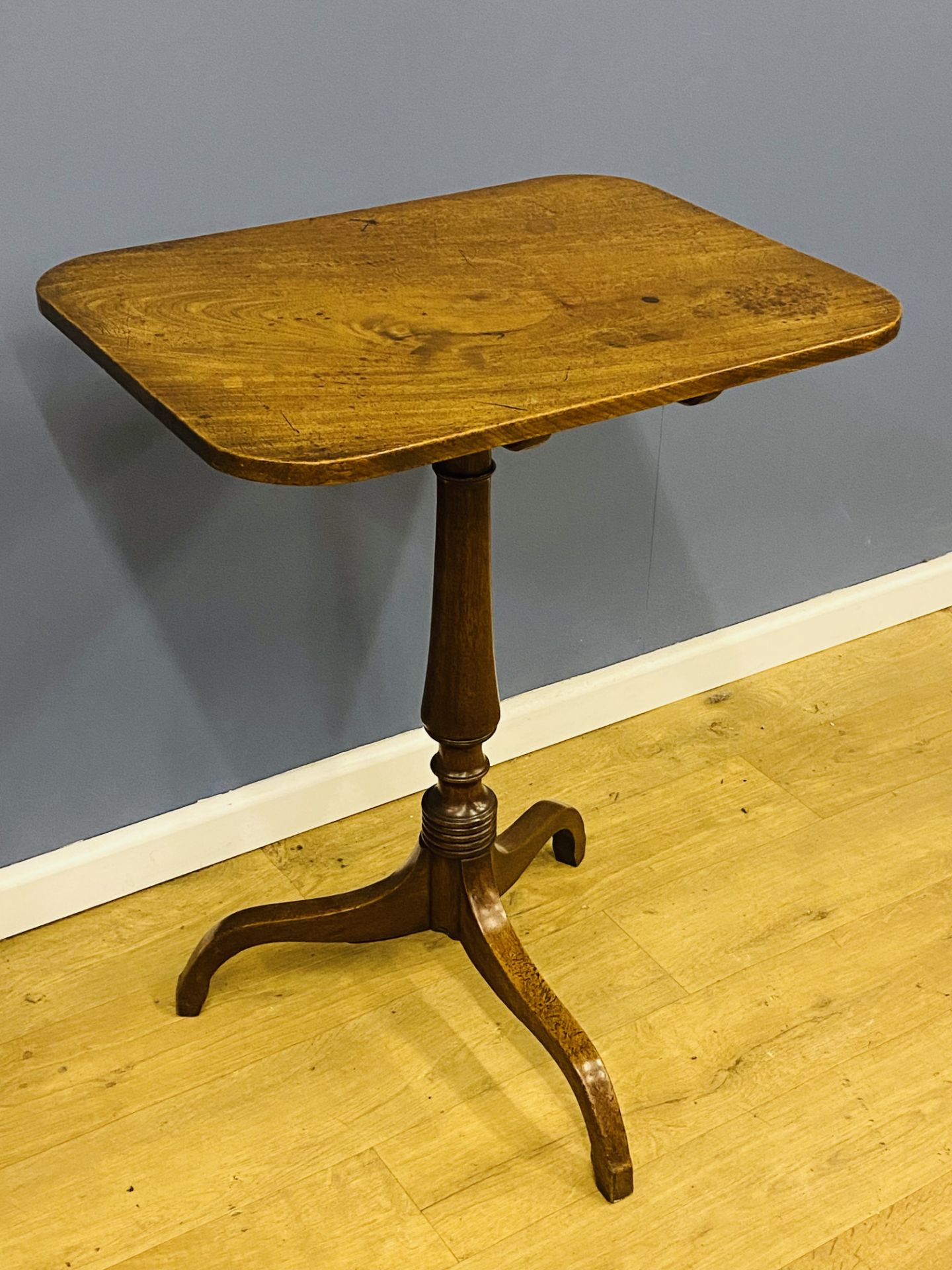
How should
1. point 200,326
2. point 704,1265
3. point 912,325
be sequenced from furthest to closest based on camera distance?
point 912,325 < point 704,1265 < point 200,326

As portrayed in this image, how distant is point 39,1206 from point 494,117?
1300 mm

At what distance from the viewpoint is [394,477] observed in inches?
Answer: 73.3

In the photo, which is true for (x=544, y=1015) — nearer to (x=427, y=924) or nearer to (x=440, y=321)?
(x=427, y=924)

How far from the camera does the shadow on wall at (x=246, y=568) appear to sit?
5.45 feet

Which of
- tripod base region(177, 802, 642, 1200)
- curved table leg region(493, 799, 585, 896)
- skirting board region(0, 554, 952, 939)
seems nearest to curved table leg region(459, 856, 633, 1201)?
tripod base region(177, 802, 642, 1200)

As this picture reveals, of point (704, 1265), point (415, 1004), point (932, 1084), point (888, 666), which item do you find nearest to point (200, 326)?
point (415, 1004)

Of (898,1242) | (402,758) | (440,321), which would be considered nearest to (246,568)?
(402,758)

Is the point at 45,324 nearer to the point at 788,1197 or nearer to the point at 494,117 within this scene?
the point at 494,117

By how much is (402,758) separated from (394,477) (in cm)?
41

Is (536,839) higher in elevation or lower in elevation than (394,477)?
lower

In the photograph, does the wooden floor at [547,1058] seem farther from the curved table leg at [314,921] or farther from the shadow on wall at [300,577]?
the shadow on wall at [300,577]

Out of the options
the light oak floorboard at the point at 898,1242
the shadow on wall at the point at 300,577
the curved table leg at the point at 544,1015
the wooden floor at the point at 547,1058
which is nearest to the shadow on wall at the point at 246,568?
the shadow on wall at the point at 300,577

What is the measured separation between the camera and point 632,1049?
65.7 inches

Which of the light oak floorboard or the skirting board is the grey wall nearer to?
the skirting board
